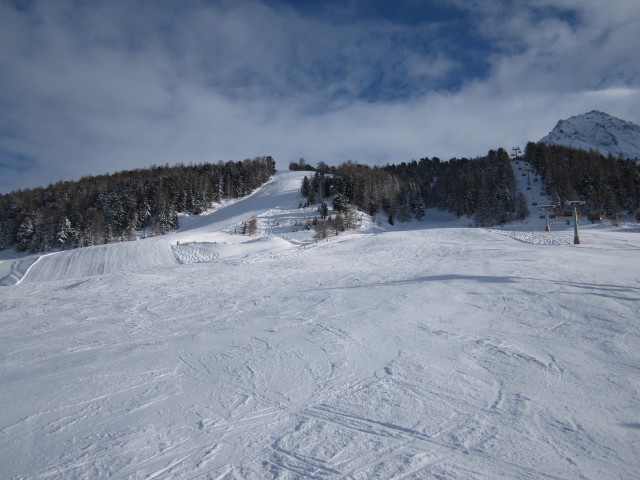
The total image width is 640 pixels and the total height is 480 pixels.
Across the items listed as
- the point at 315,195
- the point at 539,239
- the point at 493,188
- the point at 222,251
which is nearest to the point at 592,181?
the point at 493,188

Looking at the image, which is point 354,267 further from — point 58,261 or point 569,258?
point 58,261

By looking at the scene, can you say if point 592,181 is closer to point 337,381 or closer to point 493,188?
point 493,188

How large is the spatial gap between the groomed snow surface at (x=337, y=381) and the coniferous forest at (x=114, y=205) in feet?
156

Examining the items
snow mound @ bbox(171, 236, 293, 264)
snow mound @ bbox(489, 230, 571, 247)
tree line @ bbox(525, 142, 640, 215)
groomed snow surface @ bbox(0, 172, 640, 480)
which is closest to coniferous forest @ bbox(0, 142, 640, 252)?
tree line @ bbox(525, 142, 640, 215)

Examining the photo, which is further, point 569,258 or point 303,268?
point 303,268

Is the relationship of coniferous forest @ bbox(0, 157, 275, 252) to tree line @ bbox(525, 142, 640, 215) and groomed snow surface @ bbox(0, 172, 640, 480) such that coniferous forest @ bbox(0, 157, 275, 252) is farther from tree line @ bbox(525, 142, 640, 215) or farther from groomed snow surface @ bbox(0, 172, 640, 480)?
tree line @ bbox(525, 142, 640, 215)

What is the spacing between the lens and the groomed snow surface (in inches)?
123

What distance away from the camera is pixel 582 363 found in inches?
191

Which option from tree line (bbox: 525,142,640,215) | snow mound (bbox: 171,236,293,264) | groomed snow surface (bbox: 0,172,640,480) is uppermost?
tree line (bbox: 525,142,640,215)

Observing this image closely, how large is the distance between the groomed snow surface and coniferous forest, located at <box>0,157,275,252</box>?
47.4 m

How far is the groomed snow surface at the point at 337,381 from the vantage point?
3125mm

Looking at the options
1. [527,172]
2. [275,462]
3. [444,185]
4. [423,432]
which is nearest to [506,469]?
[423,432]

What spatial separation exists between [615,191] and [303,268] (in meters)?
56.4

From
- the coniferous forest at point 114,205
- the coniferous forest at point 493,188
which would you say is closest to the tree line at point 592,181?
the coniferous forest at point 493,188
